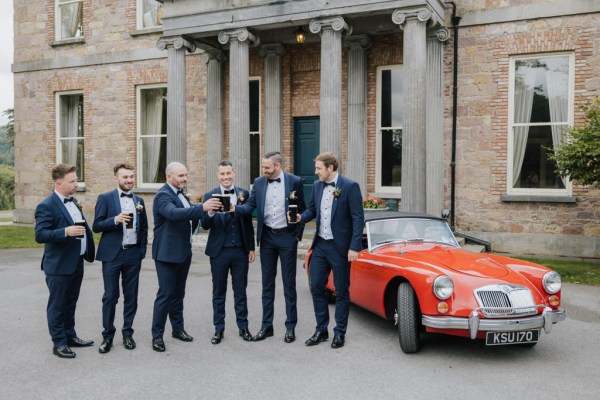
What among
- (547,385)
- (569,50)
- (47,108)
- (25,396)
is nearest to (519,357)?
(547,385)

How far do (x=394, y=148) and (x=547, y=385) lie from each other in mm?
9470

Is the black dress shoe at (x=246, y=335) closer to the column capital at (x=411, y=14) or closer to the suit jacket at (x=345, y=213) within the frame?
the suit jacket at (x=345, y=213)

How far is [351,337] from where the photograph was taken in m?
6.00

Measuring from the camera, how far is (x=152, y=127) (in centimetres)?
1641

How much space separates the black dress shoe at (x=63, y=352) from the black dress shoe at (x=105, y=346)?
0.83 ft

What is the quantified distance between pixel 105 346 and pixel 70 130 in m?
13.8

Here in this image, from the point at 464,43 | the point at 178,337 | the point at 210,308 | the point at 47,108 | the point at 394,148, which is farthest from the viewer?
the point at 47,108

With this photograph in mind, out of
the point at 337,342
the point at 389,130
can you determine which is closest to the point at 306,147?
the point at 389,130

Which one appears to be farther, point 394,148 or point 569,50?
point 394,148

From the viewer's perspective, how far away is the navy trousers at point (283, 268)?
5.95 m

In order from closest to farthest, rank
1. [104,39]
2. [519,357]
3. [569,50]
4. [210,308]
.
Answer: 1. [519,357]
2. [210,308]
3. [569,50]
4. [104,39]

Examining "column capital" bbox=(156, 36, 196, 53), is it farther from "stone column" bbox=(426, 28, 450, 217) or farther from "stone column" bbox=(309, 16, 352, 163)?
"stone column" bbox=(426, 28, 450, 217)

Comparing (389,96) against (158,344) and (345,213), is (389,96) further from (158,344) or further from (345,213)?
(158,344)

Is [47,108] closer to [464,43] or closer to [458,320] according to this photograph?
[464,43]
